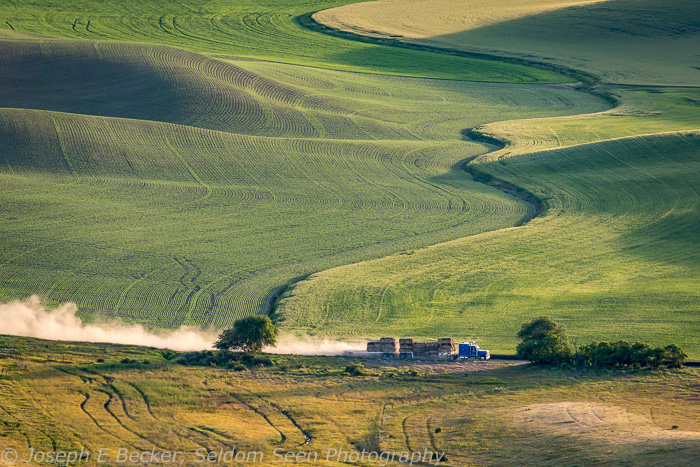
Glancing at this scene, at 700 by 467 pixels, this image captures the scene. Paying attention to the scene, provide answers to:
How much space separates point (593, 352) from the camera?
142 ft

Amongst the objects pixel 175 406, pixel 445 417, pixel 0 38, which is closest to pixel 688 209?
pixel 445 417

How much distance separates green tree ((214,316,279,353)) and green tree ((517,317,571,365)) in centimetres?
1475

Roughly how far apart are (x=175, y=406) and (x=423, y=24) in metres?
143

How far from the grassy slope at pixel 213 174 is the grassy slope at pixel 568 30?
21025 millimetres

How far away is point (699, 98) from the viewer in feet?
400

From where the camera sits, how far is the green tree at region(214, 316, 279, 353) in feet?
148

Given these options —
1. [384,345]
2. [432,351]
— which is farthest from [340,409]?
[432,351]

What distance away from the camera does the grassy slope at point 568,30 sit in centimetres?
14450

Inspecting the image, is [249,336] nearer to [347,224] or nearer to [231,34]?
[347,224]

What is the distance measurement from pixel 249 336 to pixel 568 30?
13698 centimetres

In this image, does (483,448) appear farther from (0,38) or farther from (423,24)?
(423,24)

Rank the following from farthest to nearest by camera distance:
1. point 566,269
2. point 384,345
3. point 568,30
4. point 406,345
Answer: point 568,30, point 566,269, point 406,345, point 384,345

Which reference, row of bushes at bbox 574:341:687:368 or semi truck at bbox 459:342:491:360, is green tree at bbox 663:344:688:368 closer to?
row of bushes at bbox 574:341:687:368

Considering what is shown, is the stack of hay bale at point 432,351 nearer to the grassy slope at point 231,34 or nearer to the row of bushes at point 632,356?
the row of bushes at point 632,356
